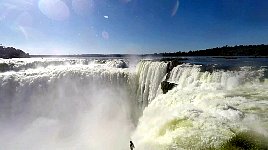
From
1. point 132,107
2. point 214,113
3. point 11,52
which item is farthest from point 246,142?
point 11,52

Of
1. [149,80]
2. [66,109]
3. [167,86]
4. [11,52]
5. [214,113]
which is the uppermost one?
[11,52]

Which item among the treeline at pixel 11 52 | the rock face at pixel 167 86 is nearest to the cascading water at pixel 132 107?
the rock face at pixel 167 86

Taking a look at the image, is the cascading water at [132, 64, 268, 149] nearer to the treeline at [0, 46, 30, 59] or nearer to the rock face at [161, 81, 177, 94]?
the rock face at [161, 81, 177, 94]

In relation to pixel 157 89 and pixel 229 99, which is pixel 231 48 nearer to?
pixel 157 89

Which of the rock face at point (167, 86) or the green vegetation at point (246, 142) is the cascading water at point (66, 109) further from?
the green vegetation at point (246, 142)

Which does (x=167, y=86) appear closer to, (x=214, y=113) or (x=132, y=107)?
(x=132, y=107)

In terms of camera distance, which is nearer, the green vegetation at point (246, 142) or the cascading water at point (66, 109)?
the green vegetation at point (246, 142)

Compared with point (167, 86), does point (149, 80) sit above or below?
below

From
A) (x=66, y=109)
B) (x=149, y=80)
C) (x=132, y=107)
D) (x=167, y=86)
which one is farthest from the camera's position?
(x=66, y=109)

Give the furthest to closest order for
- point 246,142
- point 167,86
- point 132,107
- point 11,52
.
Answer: point 11,52 < point 132,107 < point 167,86 < point 246,142
